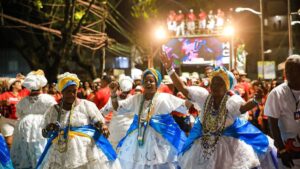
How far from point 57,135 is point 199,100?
1993 mm

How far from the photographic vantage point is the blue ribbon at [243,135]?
6203 millimetres

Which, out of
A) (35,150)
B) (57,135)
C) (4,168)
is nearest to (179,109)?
(57,135)

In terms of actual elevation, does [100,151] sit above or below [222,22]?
below

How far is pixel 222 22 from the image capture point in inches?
1086

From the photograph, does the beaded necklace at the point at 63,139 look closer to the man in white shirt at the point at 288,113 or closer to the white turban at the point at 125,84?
the man in white shirt at the point at 288,113

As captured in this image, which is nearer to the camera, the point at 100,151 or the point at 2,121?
the point at 100,151

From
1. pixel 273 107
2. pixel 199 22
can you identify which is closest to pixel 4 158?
pixel 273 107

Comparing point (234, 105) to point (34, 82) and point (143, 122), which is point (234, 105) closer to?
point (143, 122)

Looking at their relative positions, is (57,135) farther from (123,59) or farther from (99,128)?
(123,59)

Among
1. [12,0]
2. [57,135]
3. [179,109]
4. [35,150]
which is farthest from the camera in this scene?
[12,0]

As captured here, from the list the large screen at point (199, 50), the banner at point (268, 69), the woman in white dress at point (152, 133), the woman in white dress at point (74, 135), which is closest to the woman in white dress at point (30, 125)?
the woman in white dress at point (152, 133)

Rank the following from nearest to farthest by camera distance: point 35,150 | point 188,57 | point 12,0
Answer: point 35,150 → point 12,0 → point 188,57

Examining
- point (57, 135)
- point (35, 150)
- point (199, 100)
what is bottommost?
point (35, 150)

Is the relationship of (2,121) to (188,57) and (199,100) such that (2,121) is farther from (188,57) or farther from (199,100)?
(188,57)
